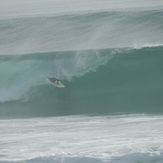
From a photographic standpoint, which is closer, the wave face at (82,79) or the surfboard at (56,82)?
the wave face at (82,79)

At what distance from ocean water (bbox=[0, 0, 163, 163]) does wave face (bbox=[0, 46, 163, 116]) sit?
0.9 inches

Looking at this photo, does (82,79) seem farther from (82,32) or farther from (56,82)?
(82,32)

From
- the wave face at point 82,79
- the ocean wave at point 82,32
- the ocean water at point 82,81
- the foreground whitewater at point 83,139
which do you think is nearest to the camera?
the foreground whitewater at point 83,139

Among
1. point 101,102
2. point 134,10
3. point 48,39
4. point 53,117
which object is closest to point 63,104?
point 101,102

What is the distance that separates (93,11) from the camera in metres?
22.7

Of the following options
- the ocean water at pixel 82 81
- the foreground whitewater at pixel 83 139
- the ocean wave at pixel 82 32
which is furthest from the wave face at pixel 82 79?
the foreground whitewater at pixel 83 139

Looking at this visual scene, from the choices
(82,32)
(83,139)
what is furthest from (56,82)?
(83,139)

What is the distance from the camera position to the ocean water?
762cm

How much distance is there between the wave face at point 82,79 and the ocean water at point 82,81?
2 centimetres

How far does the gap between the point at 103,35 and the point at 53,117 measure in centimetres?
731

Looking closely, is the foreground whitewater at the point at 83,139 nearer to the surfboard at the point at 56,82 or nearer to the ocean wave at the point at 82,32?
the surfboard at the point at 56,82

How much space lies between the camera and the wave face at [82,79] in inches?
618

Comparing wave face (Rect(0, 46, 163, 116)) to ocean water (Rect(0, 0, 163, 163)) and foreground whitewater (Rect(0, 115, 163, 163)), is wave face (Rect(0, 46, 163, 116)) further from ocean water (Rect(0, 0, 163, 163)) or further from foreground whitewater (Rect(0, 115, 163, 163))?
foreground whitewater (Rect(0, 115, 163, 163))

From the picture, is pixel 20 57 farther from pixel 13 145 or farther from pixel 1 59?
pixel 13 145
